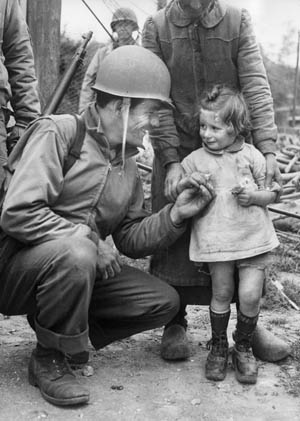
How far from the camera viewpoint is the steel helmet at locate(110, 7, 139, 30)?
7.59 metres

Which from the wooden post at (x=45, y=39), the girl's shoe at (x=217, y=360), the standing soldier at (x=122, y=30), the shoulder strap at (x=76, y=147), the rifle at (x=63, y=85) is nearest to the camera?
the shoulder strap at (x=76, y=147)

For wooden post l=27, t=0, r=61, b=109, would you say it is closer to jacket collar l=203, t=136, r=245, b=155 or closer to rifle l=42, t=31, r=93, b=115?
rifle l=42, t=31, r=93, b=115

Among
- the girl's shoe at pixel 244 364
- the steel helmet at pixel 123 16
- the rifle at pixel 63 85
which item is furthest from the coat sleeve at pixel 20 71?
the steel helmet at pixel 123 16

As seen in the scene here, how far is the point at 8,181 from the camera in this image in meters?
3.67

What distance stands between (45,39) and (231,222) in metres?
3.14


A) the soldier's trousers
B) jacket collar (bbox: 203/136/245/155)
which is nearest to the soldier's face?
jacket collar (bbox: 203/136/245/155)

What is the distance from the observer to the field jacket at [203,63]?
13.2 ft

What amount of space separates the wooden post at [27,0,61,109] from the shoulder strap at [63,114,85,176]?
266 cm

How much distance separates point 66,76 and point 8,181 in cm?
215

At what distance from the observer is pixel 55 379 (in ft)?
11.8

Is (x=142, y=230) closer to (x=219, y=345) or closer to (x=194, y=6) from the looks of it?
(x=219, y=345)

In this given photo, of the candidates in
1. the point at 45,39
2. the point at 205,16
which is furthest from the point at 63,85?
the point at 205,16

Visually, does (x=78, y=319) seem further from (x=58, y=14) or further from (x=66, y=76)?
(x=58, y=14)

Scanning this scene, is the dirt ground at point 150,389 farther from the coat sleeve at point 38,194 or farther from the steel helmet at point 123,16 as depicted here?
the steel helmet at point 123,16
